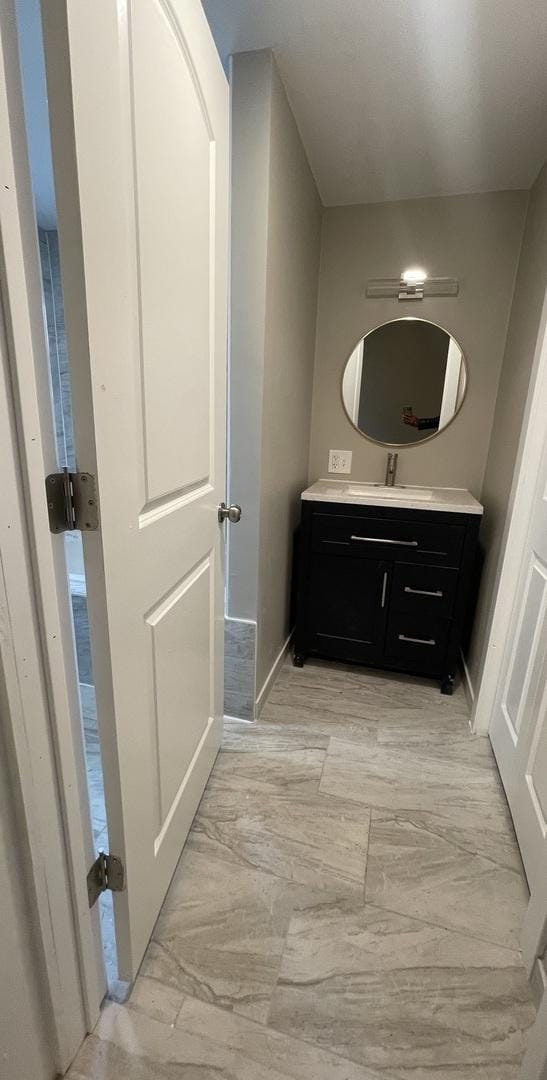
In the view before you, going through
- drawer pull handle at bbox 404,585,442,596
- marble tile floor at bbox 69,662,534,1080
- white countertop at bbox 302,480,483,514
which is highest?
white countertop at bbox 302,480,483,514

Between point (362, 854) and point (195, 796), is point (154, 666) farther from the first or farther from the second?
point (362, 854)

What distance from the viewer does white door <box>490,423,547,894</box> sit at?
3.74ft

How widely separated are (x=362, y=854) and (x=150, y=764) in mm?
720

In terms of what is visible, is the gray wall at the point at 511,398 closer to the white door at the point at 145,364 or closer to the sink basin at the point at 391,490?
the sink basin at the point at 391,490

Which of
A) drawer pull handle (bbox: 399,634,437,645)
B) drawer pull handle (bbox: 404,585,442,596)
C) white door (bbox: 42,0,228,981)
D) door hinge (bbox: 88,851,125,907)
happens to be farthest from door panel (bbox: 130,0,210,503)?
drawer pull handle (bbox: 399,634,437,645)

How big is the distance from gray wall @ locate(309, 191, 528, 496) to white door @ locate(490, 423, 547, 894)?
808 mm

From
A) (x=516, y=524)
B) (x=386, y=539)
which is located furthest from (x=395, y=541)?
(x=516, y=524)

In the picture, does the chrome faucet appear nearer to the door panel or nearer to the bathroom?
the bathroom

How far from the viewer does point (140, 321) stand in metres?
0.74

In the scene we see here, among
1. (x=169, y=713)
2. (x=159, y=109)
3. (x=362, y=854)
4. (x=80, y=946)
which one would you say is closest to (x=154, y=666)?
(x=169, y=713)

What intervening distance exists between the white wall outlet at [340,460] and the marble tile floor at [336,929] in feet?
4.33

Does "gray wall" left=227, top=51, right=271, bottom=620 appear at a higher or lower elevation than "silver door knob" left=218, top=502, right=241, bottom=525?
higher

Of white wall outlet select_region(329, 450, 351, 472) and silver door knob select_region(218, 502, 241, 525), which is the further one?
white wall outlet select_region(329, 450, 351, 472)

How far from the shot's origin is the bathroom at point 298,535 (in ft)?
2.34
